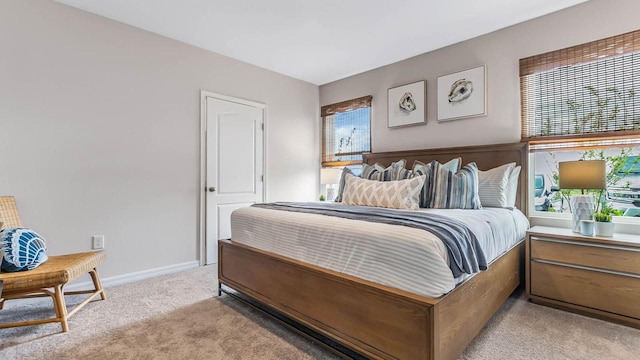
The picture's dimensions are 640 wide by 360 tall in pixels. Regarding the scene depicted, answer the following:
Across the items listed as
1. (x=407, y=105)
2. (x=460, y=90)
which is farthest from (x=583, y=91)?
(x=407, y=105)

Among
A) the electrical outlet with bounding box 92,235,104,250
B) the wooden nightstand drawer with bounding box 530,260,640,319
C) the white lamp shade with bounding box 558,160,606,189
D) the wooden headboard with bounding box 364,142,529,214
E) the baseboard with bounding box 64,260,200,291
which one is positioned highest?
the wooden headboard with bounding box 364,142,529,214

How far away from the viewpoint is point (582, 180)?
7.32 ft

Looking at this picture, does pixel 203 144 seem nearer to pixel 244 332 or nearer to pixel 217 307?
pixel 217 307

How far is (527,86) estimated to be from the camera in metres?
2.84

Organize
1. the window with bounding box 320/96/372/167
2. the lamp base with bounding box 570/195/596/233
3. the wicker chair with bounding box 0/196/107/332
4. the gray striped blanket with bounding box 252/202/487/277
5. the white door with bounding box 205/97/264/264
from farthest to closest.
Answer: the window with bounding box 320/96/372/167 → the white door with bounding box 205/97/264/264 → the lamp base with bounding box 570/195/596/233 → the wicker chair with bounding box 0/196/107/332 → the gray striped blanket with bounding box 252/202/487/277

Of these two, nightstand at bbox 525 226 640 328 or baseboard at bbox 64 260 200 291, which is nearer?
nightstand at bbox 525 226 640 328

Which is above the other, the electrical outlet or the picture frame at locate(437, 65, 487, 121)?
the picture frame at locate(437, 65, 487, 121)

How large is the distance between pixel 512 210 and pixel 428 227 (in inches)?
61.2

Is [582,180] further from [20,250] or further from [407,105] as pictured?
[20,250]

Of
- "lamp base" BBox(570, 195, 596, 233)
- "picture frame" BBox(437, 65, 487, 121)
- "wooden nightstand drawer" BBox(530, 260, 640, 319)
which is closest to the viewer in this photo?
"wooden nightstand drawer" BBox(530, 260, 640, 319)

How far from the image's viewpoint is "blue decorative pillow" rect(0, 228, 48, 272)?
1.90 metres

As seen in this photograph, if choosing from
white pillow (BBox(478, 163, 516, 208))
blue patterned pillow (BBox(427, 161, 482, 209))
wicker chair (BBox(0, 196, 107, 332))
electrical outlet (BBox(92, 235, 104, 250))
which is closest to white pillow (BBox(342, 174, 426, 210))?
blue patterned pillow (BBox(427, 161, 482, 209))

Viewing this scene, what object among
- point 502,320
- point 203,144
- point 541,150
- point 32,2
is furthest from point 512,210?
point 32,2

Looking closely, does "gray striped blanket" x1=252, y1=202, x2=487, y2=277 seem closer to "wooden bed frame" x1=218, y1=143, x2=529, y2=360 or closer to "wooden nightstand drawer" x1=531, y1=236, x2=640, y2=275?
"wooden bed frame" x1=218, y1=143, x2=529, y2=360
